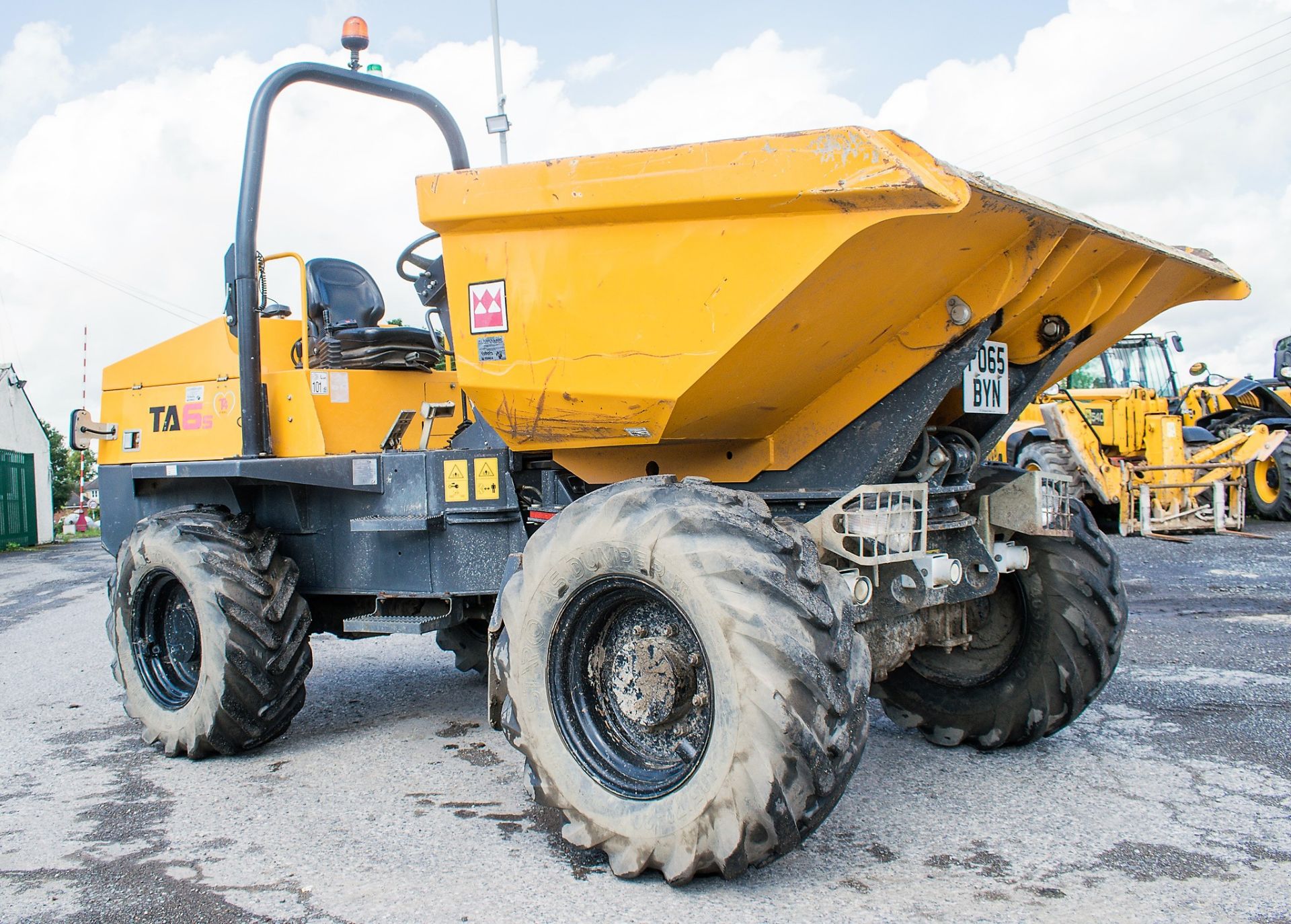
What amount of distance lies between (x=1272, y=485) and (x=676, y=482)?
1404cm

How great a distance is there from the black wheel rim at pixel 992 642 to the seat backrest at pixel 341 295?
3.17m

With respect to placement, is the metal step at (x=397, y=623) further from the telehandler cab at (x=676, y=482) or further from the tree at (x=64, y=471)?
Answer: the tree at (x=64, y=471)

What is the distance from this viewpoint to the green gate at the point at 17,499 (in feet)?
59.0

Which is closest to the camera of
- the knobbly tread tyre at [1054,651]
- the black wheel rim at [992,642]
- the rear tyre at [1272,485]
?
the knobbly tread tyre at [1054,651]

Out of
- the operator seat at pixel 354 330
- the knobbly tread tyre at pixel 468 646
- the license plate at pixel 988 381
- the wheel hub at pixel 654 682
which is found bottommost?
the knobbly tread tyre at pixel 468 646

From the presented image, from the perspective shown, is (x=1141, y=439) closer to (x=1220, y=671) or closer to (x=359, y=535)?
(x=1220, y=671)

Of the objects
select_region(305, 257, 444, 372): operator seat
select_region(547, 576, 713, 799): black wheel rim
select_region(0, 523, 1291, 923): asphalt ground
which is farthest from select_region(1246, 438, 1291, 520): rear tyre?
select_region(547, 576, 713, 799): black wheel rim

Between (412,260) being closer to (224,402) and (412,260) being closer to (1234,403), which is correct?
(224,402)

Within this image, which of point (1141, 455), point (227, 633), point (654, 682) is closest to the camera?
point (654, 682)

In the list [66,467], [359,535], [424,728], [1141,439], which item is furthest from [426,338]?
[66,467]

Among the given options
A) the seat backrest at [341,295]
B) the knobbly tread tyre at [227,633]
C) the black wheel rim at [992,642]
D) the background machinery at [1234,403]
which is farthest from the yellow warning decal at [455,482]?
the background machinery at [1234,403]

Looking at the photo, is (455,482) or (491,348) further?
(455,482)

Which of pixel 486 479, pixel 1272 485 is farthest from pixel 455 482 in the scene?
pixel 1272 485

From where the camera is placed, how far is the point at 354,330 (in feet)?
16.6
